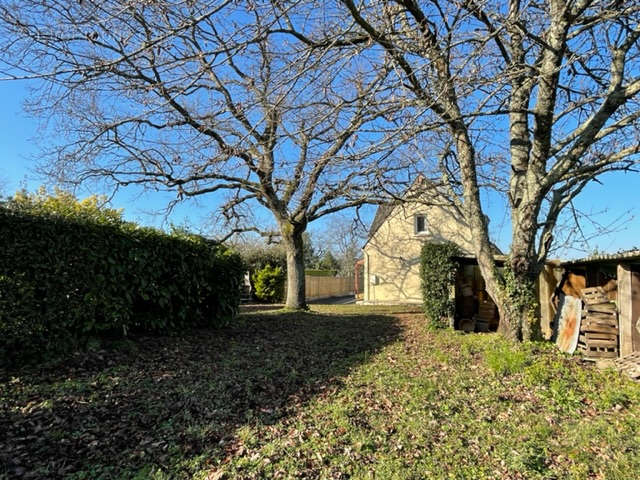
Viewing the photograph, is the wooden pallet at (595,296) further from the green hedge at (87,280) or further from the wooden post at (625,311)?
the green hedge at (87,280)

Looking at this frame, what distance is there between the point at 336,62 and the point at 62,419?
514 centimetres

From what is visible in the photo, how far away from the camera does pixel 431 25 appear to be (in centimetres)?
570

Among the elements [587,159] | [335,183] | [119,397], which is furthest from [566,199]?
[119,397]

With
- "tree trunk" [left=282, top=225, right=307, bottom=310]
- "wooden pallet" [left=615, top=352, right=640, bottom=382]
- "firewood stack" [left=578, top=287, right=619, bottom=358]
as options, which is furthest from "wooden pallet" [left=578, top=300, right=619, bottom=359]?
"tree trunk" [left=282, top=225, right=307, bottom=310]

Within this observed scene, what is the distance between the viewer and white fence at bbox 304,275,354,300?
25641 millimetres

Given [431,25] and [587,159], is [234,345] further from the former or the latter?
[587,159]

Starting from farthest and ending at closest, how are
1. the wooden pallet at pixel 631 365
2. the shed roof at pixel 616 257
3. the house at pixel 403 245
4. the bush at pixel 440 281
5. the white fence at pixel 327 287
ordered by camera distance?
1. the white fence at pixel 327 287
2. the house at pixel 403 245
3. the bush at pixel 440 281
4. the shed roof at pixel 616 257
5. the wooden pallet at pixel 631 365

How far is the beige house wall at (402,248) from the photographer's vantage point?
18172mm

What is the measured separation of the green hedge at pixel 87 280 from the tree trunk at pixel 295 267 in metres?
5.31

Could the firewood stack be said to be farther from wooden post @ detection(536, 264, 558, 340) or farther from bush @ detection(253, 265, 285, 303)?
bush @ detection(253, 265, 285, 303)

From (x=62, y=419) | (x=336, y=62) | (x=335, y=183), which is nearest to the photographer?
(x=62, y=419)

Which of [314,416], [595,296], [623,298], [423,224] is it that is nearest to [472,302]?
[595,296]

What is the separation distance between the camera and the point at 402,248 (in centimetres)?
1873

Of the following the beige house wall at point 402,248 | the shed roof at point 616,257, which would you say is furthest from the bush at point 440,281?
the beige house wall at point 402,248
